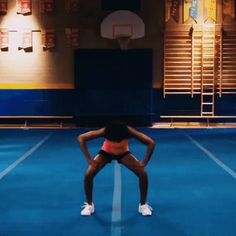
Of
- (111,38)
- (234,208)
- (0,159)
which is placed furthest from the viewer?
(111,38)

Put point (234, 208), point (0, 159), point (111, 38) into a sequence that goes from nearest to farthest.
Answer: point (234, 208), point (0, 159), point (111, 38)

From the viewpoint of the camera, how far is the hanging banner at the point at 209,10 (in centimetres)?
1503

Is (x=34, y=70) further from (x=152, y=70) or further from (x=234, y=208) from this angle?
(x=234, y=208)

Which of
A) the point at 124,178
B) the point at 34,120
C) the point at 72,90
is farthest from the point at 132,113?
the point at 124,178

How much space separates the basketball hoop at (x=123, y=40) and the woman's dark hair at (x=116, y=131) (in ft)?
31.9

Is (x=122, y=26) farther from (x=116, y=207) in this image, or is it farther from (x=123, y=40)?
(x=116, y=207)

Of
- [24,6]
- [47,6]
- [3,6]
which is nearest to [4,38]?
[3,6]

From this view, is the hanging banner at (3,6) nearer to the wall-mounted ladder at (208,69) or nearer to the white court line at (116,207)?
the wall-mounted ladder at (208,69)

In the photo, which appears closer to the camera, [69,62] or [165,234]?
[165,234]

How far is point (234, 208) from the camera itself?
552 cm

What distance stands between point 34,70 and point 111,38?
2.66 m

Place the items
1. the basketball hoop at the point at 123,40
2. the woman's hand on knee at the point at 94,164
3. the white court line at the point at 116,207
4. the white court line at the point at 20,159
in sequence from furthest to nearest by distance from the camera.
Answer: the basketball hoop at the point at 123,40 → the white court line at the point at 20,159 → the woman's hand on knee at the point at 94,164 → the white court line at the point at 116,207

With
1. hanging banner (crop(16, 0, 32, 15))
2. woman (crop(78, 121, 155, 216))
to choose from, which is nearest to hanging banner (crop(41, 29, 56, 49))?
hanging banner (crop(16, 0, 32, 15))

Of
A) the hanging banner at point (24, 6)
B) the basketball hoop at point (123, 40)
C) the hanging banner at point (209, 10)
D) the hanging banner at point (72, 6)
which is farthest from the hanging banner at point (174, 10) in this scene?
the hanging banner at point (24, 6)
